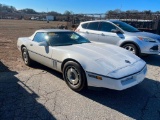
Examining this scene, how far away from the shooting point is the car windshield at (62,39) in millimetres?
5125

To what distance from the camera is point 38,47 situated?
5371mm

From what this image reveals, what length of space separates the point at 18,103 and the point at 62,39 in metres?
2.30

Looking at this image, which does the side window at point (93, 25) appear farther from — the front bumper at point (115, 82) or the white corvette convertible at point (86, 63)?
the front bumper at point (115, 82)

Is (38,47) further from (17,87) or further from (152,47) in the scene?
(152,47)

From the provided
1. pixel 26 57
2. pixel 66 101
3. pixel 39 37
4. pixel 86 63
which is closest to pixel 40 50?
pixel 39 37

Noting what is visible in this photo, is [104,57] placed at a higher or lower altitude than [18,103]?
higher

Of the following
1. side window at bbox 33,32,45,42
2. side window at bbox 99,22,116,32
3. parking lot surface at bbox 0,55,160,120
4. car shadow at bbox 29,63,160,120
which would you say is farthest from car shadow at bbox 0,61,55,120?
side window at bbox 99,22,116,32

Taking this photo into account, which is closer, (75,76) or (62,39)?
(75,76)

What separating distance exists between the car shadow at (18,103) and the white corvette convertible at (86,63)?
0.92 meters

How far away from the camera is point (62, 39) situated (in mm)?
5301

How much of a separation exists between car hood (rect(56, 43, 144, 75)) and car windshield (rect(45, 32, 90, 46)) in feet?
1.33

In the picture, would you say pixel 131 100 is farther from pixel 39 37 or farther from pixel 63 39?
pixel 39 37

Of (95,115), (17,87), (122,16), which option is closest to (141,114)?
(95,115)

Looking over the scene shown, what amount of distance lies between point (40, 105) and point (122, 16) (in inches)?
543
